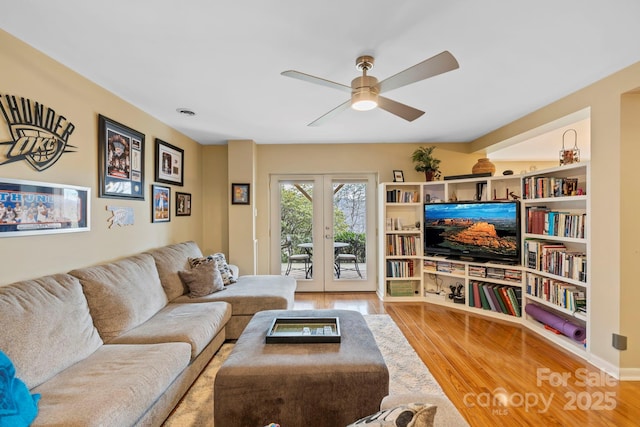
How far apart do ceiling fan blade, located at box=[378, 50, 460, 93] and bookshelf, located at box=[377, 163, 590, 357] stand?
1.97 metres

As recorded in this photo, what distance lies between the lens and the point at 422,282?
13.8 ft

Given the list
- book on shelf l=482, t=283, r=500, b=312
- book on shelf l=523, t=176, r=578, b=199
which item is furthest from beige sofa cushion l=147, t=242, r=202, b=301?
book on shelf l=523, t=176, r=578, b=199

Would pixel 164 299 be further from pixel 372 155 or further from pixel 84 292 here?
pixel 372 155

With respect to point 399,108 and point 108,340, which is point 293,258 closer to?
point 108,340

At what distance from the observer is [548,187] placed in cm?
305

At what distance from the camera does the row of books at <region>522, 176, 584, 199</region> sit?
2.80m

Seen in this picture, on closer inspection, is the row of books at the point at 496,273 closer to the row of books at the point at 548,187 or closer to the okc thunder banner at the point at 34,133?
the row of books at the point at 548,187

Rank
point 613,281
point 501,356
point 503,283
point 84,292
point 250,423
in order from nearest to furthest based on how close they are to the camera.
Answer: point 250,423 → point 84,292 → point 613,281 → point 501,356 → point 503,283

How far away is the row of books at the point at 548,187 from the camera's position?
9.18 ft

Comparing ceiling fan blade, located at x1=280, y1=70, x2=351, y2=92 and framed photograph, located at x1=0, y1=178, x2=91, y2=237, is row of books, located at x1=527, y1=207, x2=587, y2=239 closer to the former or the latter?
ceiling fan blade, located at x1=280, y1=70, x2=351, y2=92

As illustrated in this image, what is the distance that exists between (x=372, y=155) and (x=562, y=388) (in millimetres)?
3485

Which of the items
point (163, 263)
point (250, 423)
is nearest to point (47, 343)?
point (250, 423)

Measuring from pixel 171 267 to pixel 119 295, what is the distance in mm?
837

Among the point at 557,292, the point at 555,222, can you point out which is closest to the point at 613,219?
the point at 555,222
